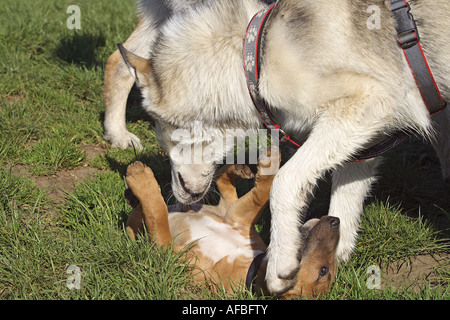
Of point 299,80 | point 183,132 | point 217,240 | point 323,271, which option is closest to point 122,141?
point 183,132

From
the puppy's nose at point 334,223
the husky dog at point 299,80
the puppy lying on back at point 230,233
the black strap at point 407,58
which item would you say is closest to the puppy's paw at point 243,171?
the puppy lying on back at point 230,233

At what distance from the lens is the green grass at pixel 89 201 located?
9.41ft

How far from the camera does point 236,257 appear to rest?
123 inches

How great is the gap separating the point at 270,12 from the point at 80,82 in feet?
8.84

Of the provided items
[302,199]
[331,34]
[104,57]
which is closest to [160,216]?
[302,199]

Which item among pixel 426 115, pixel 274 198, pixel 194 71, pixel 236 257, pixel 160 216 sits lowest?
pixel 236 257

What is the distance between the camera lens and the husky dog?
273cm

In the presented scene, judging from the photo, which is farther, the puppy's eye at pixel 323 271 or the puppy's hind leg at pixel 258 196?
the puppy's hind leg at pixel 258 196

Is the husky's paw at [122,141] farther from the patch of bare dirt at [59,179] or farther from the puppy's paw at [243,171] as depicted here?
the puppy's paw at [243,171]

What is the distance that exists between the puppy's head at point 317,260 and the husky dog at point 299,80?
5.3 inches

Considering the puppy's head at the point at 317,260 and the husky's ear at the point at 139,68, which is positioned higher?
the husky's ear at the point at 139,68

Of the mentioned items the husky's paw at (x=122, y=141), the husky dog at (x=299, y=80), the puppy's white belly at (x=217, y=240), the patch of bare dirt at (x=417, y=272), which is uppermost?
the husky dog at (x=299, y=80)

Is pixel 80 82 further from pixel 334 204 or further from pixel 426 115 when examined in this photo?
pixel 426 115

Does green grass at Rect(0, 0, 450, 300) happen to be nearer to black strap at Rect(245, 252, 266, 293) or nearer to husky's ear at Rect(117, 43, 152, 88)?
black strap at Rect(245, 252, 266, 293)
